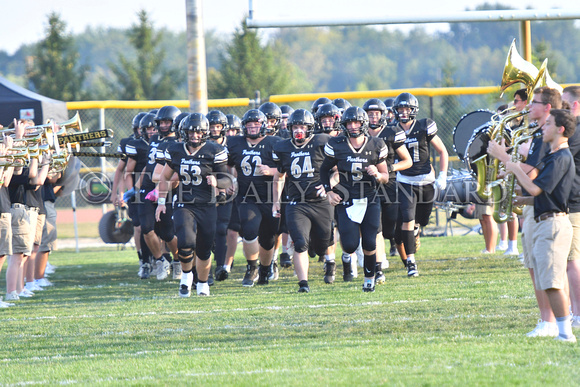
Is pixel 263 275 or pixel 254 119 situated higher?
pixel 254 119

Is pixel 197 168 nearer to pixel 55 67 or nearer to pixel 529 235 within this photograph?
pixel 529 235

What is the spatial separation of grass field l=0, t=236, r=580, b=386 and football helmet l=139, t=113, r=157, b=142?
6.22 feet

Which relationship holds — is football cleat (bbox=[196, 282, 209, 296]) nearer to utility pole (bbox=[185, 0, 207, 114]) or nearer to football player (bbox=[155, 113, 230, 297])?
football player (bbox=[155, 113, 230, 297])

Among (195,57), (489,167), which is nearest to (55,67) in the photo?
(195,57)

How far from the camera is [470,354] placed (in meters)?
4.76

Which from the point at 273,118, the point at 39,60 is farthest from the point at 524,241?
the point at 39,60

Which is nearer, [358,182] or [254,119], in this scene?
[358,182]

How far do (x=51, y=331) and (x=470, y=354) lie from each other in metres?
3.35

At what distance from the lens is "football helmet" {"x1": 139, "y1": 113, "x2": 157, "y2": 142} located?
9844 mm

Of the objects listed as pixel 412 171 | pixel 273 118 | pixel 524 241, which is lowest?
pixel 524 241

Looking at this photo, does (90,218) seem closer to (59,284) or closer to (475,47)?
(59,284)

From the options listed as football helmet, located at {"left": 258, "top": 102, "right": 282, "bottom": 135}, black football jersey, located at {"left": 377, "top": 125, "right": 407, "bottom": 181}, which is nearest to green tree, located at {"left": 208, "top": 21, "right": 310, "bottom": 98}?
football helmet, located at {"left": 258, "top": 102, "right": 282, "bottom": 135}

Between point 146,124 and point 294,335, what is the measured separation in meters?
4.85

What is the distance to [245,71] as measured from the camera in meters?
30.0
